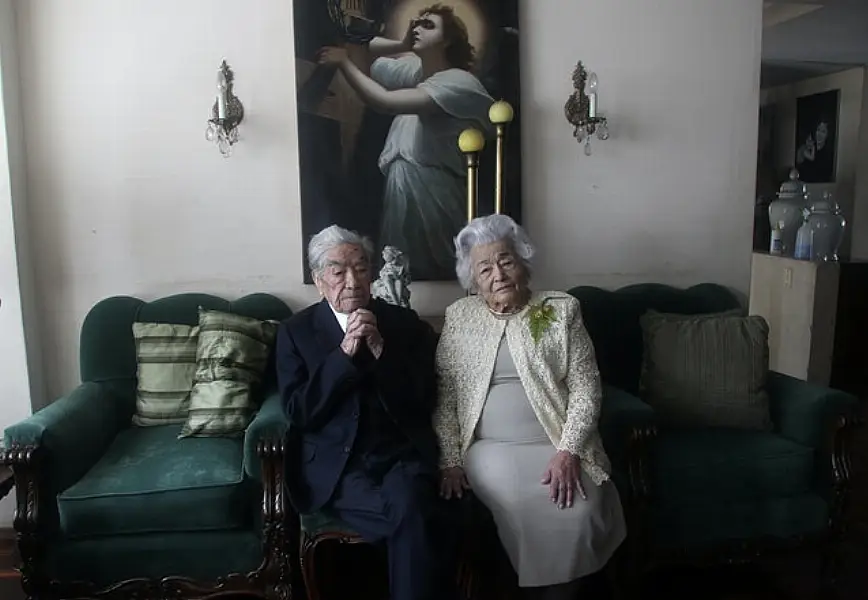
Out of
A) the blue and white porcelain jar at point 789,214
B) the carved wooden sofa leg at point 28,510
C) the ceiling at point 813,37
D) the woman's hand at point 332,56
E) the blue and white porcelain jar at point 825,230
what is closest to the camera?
the carved wooden sofa leg at point 28,510

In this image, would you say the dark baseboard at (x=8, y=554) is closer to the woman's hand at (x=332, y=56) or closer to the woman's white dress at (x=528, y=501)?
the woman's white dress at (x=528, y=501)

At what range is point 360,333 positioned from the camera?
2.04m

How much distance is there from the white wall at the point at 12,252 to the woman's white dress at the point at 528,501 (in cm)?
173

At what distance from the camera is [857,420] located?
2309 millimetres

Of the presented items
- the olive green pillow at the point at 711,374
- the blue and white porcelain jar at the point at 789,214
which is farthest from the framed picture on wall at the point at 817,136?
the olive green pillow at the point at 711,374

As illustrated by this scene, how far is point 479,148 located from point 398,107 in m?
0.42

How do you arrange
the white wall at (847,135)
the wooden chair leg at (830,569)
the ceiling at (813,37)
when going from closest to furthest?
the wooden chair leg at (830,569) < the ceiling at (813,37) < the white wall at (847,135)

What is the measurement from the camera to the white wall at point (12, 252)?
255cm

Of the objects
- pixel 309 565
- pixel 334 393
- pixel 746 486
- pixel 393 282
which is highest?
pixel 393 282

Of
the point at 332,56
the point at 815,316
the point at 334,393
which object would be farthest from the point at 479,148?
the point at 815,316

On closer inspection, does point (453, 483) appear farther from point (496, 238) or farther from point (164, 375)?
point (164, 375)

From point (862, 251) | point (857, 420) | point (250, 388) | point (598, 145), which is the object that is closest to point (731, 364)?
point (857, 420)

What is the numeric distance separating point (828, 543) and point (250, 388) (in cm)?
200

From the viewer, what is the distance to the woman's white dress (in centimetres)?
194
